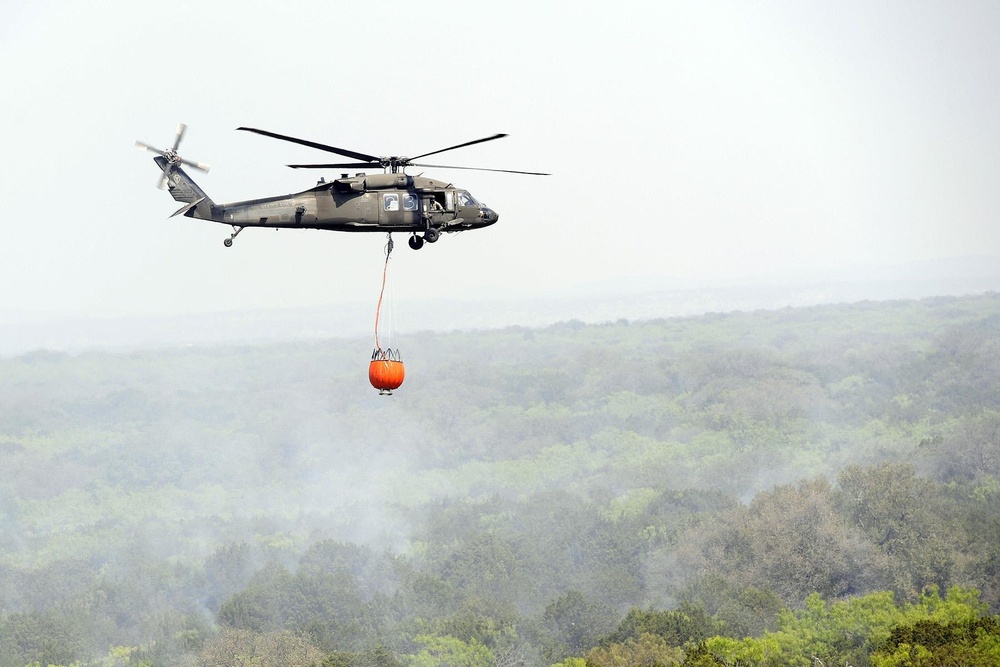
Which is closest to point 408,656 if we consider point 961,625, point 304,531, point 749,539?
point 749,539

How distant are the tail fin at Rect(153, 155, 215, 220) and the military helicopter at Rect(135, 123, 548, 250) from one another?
0.03 meters

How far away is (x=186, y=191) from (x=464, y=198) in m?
9.78

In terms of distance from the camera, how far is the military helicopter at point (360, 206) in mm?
42656

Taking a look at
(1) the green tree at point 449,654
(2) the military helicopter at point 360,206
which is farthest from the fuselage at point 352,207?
(1) the green tree at point 449,654

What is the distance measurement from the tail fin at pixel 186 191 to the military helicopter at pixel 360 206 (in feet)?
0.11

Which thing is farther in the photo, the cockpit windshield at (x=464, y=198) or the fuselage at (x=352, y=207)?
the cockpit windshield at (x=464, y=198)

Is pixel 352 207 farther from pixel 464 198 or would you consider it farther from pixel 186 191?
pixel 186 191

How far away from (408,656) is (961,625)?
4241cm

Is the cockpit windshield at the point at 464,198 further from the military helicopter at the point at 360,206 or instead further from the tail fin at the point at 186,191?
the tail fin at the point at 186,191

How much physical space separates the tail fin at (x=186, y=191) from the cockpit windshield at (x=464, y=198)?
8.58 meters

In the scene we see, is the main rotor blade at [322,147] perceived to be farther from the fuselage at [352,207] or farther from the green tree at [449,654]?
the green tree at [449,654]

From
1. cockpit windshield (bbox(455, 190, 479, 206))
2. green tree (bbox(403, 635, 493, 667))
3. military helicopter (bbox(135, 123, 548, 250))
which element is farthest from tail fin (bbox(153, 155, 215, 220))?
green tree (bbox(403, 635, 493, 667))

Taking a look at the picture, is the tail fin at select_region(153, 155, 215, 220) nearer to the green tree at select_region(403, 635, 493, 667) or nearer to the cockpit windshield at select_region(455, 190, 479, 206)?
the cockpit windshield at select_region(455, 190, 479, 206)

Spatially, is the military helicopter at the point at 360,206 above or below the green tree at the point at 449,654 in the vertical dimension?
above
